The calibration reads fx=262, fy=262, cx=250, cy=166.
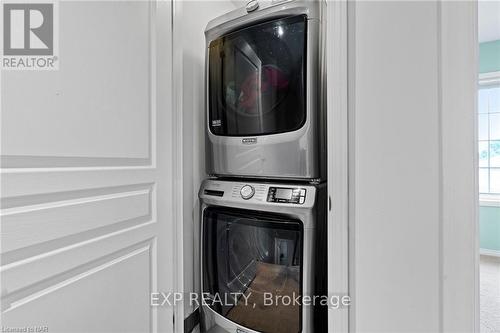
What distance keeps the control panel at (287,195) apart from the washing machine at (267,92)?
0.06m

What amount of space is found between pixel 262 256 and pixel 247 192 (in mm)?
309

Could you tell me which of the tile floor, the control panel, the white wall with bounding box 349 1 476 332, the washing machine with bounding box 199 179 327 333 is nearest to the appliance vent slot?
the washing machine with bounding box 199 179 327 333

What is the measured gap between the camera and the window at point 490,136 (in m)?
3.20

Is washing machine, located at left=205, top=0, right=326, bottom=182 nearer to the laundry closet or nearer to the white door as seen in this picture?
the laundry closet

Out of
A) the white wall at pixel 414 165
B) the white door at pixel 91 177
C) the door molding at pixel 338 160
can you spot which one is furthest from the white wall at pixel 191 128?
the white wall at pixel 414 165

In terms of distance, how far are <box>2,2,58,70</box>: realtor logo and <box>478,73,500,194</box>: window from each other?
4186mm

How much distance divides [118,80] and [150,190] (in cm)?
47

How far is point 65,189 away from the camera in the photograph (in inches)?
31.3

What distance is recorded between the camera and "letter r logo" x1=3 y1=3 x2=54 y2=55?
0.69 meters

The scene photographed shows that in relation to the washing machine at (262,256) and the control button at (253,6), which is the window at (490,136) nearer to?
the washing machine at (262,256)

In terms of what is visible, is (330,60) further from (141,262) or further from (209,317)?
(209,317)

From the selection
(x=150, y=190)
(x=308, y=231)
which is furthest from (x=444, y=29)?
(x=150, y=190)

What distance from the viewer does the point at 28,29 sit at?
0.73 meters

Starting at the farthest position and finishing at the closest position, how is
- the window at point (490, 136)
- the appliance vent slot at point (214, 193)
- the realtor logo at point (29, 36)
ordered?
the window at point (490, 136) → the appliance vent slot at point (214, 193) → the realtor logo at point (29, 36)
